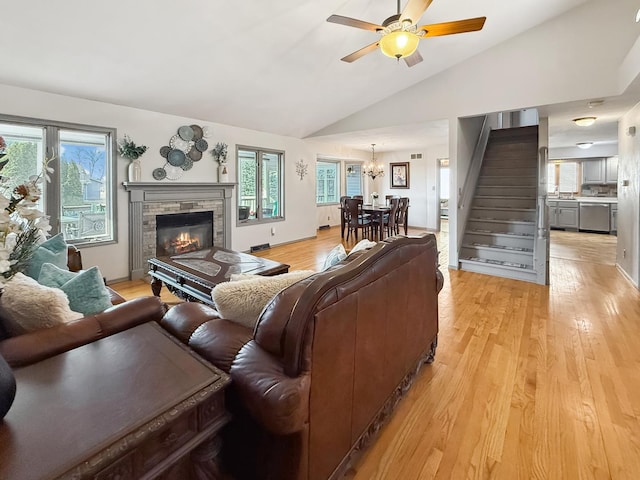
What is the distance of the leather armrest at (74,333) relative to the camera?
3.86 ft

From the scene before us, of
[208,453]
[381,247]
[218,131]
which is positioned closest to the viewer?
[208,453]

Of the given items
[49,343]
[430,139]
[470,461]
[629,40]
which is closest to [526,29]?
[629,40]

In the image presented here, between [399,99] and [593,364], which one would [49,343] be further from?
[399,99]

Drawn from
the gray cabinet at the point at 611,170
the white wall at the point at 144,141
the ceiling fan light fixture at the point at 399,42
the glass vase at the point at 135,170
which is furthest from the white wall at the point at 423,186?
the glass vase at the point at 135,170

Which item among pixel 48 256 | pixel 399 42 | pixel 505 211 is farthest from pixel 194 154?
pixel 505 211

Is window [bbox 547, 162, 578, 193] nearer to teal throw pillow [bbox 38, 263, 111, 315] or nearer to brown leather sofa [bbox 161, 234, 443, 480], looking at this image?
brown leather sofa [bbox 161, 234, 443, 480]

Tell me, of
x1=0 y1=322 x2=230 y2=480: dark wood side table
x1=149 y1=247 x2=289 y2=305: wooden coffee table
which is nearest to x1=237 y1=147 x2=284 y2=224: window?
x1=149 y1=247 x2=289 y2=305: wooden coffee table

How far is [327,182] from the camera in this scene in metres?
9.89

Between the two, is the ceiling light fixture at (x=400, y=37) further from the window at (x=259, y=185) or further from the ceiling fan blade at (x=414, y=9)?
the window at (x=259, y=185)

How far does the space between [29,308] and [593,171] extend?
Result: 10951mm

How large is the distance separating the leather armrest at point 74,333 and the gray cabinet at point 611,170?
34.3 ft

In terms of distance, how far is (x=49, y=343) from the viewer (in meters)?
1.26

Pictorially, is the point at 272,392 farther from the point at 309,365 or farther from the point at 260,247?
the point at 260,247

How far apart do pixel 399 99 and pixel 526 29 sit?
1921 millimetres
